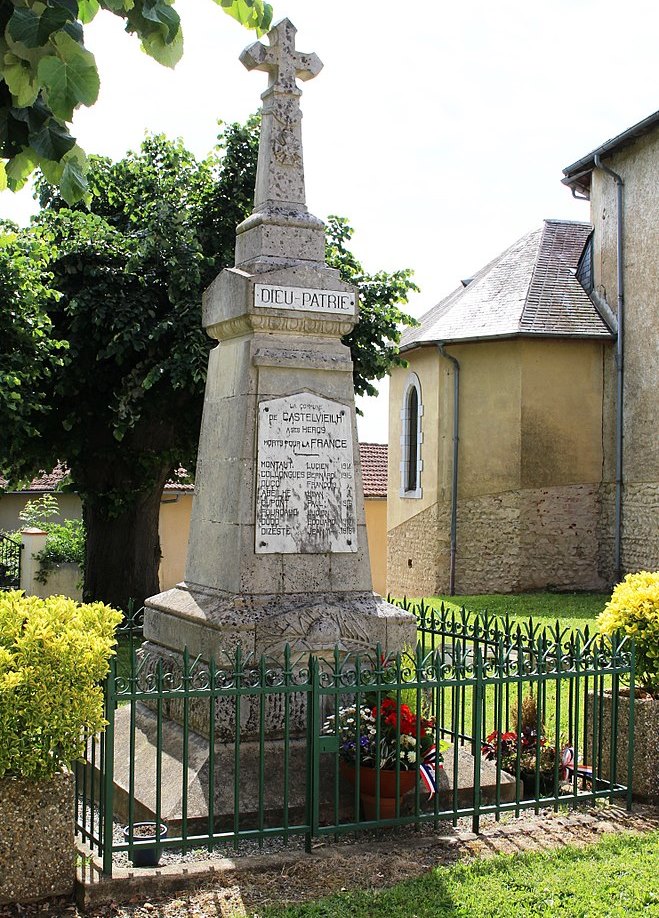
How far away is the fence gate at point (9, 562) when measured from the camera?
2109cm

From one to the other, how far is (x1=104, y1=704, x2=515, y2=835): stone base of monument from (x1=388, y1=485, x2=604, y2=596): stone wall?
48.0 ft

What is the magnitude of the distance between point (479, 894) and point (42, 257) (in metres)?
9.78

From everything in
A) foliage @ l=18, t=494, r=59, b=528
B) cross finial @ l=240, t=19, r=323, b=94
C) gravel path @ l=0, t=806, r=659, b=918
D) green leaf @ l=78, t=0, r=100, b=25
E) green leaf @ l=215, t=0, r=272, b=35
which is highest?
cross finial @ l=240, t=19, r=323, b=94

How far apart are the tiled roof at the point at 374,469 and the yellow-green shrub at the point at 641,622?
22061mm

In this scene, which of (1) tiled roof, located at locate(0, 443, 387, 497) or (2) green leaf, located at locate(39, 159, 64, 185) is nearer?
(2) green leaf, located at locate(39, 159, 64, 185)

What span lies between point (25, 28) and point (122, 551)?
12.2m

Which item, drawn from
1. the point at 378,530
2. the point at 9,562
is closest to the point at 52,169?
the point at 9,562

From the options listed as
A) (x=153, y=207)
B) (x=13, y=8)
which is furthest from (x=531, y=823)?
(x=153, y=207)

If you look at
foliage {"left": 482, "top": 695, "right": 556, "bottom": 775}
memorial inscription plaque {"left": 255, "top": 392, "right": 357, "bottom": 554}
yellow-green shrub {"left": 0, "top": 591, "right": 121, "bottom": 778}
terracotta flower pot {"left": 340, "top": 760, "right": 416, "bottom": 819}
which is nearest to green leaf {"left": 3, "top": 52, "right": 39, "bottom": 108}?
yellow-green shrub {"left": 0, "top": 591, "right": 121, "bottom": 778}

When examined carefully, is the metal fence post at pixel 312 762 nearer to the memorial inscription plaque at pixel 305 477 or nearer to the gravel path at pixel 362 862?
the gravel path at pixel 362 862

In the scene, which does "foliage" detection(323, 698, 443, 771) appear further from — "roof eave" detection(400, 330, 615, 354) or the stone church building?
"roof eave" detection(400, 330, 615, 354)

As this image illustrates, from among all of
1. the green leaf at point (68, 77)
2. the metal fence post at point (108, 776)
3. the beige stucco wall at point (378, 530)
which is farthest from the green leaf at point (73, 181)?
the beige stucco wall at point (378, 530)

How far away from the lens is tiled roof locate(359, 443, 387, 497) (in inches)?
1169

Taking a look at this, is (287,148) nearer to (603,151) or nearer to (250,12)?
(250,12)
